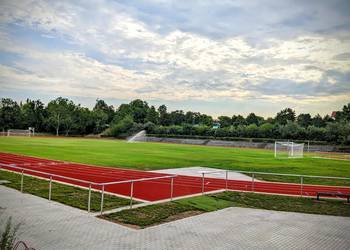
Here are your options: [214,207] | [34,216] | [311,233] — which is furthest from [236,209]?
[34,216]

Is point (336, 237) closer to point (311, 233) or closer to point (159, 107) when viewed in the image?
point (311, 233)

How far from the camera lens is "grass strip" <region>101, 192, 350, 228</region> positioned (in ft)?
→ 36.2

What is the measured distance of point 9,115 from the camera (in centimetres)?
9494

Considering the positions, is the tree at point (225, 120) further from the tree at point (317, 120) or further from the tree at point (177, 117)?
the tree at point (317, 120)

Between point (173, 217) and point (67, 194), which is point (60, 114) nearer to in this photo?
point (67, 194)

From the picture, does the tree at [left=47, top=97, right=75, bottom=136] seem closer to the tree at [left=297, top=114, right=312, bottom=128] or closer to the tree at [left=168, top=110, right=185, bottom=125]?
the tree at [left=168, top=110, right=185, bottom=125]

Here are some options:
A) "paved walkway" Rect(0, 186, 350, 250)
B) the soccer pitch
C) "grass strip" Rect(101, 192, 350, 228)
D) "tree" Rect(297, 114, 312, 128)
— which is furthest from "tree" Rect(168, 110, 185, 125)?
"paved walkway" Rect(0, 186, 350, 250)

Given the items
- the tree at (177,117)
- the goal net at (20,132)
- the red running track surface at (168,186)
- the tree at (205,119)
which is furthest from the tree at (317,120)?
the red running track surface at (168,186)

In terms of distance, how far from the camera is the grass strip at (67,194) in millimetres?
12859

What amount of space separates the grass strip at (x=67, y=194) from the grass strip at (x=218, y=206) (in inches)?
57.0

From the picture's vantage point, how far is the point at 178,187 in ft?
57.9

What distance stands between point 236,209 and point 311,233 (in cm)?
329

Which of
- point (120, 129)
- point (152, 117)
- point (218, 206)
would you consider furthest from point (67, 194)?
point (152, 117)

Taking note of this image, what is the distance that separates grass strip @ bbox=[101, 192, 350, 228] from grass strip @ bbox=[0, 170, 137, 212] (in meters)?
1.45
